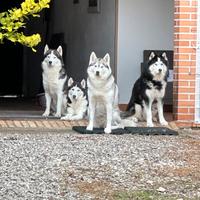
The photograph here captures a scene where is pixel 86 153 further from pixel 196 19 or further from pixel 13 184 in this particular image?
pixel 196 19

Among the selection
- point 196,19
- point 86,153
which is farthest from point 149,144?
point 196,19

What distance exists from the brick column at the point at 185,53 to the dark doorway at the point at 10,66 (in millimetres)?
9388

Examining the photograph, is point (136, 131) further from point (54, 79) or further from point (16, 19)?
point (16, 19)

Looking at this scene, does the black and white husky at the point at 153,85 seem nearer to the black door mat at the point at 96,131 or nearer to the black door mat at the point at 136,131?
the black door mat at the point at 136,131

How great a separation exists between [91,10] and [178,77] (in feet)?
12.3

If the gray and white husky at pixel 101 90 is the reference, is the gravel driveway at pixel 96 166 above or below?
below

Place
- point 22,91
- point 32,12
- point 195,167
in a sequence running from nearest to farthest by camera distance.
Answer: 1. point 32,12
2. point 195,167
3. point 22,91

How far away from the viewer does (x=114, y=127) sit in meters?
10.0

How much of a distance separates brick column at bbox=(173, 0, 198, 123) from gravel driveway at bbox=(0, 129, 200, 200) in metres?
1.02

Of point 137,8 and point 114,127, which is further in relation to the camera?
point 137,8

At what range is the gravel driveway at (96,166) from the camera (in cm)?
653

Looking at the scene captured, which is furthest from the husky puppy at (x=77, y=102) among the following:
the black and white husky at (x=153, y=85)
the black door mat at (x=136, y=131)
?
the black door mat at (x=136, y=131)

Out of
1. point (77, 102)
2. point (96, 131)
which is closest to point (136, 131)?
point (96, 131)

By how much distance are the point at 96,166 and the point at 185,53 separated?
141 inches
